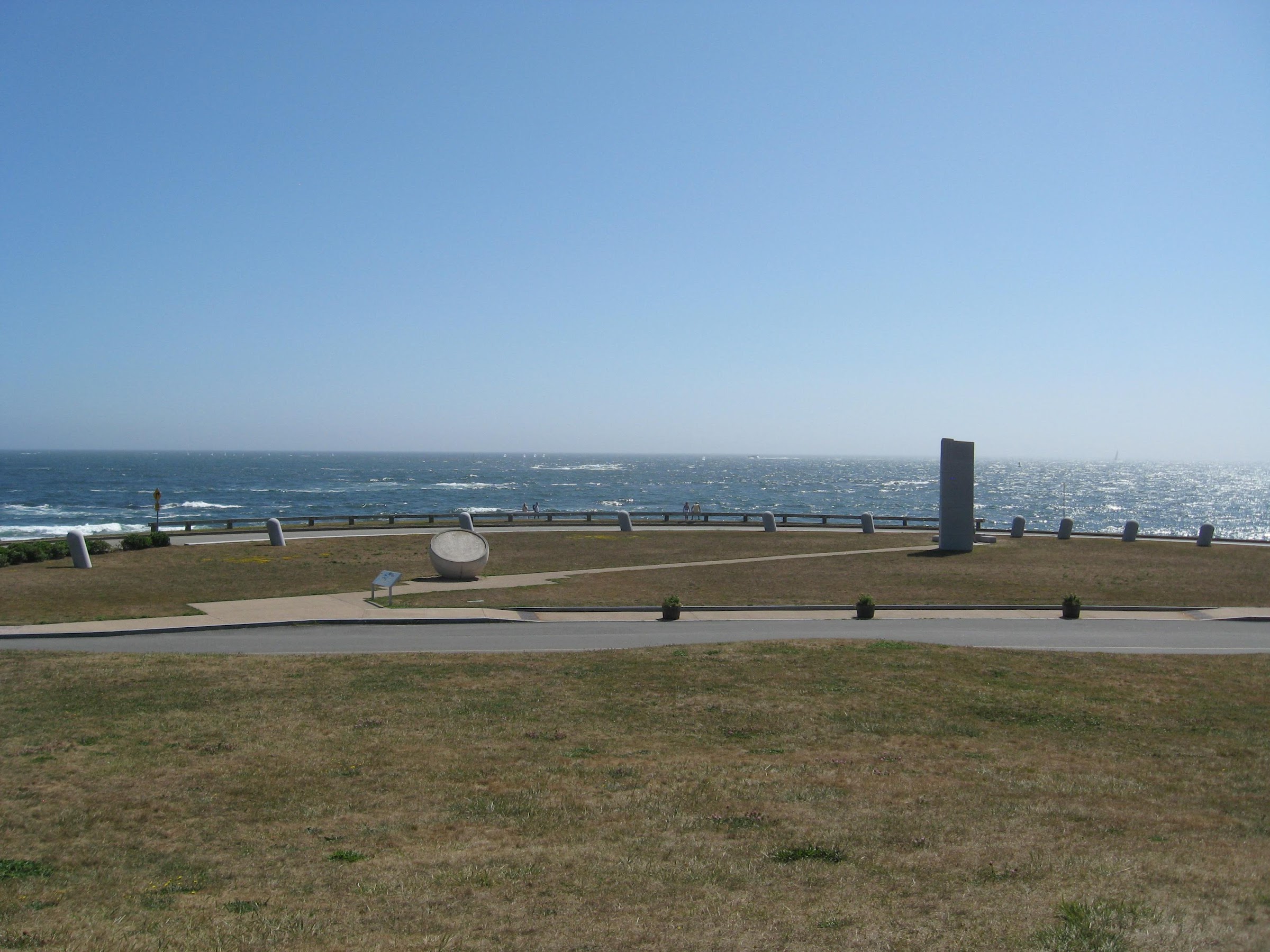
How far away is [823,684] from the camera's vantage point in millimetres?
14906

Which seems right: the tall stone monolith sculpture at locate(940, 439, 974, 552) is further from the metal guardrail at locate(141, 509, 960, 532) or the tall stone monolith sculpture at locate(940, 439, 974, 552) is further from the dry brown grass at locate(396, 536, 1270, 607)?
the metal guardrail at locate(141, 509, 960, 532)

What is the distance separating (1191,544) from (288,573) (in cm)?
Answer: 3854

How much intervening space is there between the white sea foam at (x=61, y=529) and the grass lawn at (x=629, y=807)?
51676 millimetres

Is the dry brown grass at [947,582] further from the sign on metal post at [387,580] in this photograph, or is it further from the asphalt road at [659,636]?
the asphalt road at [659,636]

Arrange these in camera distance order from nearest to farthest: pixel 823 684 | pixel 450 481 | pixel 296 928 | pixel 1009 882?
pixel 296 928 → pixel 1009 882 → pixel 823 684 → pixel 450 481

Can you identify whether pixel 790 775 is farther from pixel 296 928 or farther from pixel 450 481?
pixel 450 481

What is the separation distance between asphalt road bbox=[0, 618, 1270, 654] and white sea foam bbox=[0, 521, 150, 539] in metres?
43.3

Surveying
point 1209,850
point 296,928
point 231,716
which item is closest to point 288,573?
point 231,716

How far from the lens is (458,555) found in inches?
1192

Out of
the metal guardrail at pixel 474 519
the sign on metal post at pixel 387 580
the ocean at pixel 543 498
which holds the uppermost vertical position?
the sign on metal post at pixel 387 580

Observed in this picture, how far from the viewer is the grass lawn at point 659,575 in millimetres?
25859

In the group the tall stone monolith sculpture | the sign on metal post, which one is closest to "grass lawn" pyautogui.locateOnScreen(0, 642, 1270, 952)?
the sign on metal post

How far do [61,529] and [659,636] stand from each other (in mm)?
63044

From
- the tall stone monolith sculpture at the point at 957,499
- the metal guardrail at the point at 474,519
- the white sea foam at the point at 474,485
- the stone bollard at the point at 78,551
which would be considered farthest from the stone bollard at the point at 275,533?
the white sea foam at the point at 474,485
